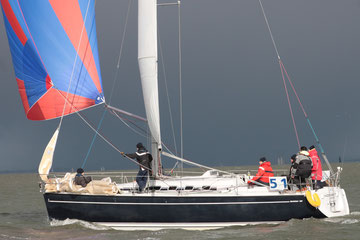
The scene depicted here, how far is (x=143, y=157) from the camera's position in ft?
53.0

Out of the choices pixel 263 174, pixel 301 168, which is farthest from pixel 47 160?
pixel 301 168

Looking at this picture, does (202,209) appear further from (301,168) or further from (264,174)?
(301,168)

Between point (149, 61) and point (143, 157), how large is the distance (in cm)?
295

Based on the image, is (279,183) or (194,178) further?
(194,178)

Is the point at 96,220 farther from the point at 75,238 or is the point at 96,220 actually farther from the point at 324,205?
the point at 324,205

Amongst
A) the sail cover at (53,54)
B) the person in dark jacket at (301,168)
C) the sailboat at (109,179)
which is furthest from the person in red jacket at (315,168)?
the sail cover at (53,54)

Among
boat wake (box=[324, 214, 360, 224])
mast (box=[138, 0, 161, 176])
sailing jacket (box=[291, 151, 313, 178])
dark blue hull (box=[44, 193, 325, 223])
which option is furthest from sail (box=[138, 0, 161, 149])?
boat wake (box=[324, 214, 360, 224])

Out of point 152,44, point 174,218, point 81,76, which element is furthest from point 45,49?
point 174,218

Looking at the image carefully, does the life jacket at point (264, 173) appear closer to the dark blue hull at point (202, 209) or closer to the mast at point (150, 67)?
the dark blue hull at point (202, 209)

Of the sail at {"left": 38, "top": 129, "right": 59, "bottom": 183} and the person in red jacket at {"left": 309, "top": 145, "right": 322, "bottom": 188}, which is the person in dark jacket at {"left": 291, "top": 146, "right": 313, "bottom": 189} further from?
the sail at {"left": 38, "top": 129, "right": 59, "bottom": 183}

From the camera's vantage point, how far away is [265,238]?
1386cm

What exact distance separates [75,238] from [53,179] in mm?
2523

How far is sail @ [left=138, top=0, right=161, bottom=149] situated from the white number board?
12.3 feet

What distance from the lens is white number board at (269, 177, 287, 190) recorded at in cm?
1484
